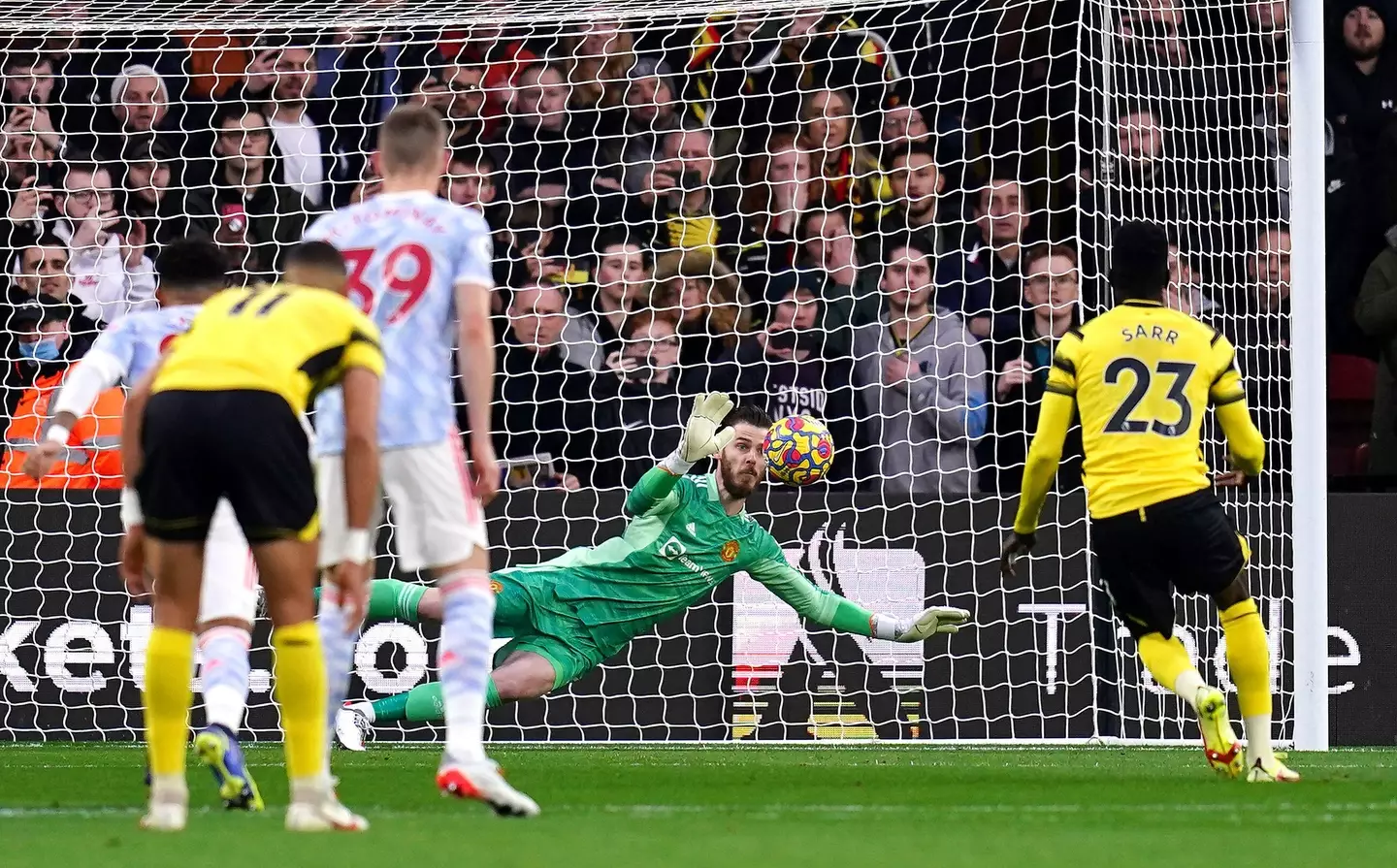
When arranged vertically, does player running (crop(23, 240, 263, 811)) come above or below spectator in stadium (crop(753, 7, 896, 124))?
below

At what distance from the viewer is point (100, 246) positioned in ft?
40.9

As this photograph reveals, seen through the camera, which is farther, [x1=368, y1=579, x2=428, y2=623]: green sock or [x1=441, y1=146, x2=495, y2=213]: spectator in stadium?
[x1=441, y1=146, x2=495, y2=213]: spectator in stadium

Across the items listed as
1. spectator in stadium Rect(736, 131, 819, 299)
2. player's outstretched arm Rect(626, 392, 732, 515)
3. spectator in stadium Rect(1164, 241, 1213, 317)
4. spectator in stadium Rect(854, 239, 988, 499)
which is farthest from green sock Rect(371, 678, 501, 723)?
spectator in stadium Rect(1164, 241, 1213, 317)

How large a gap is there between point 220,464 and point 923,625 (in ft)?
15.0

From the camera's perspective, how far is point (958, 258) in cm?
1240

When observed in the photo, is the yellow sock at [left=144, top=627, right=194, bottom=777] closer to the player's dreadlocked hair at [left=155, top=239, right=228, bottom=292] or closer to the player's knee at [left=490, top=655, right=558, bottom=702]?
the player's dreadlocked hair at [left=155, top=239, right=228, bottom=292]

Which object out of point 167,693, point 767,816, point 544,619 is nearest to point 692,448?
point 544,619

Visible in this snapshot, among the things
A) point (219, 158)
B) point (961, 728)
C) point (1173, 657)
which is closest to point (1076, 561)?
point (961, 728)

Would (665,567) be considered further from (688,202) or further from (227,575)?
(688,202)

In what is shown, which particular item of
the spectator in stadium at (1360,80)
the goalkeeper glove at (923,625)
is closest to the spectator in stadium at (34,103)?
the goalkeeper glove at (923,625)

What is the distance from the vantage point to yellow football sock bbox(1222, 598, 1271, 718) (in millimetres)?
7484

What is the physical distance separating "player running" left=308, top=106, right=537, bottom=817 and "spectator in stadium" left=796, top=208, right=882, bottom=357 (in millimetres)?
6483

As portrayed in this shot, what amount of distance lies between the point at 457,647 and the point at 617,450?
6778 millimetres

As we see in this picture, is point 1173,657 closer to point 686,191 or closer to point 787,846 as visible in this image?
point 787,846
